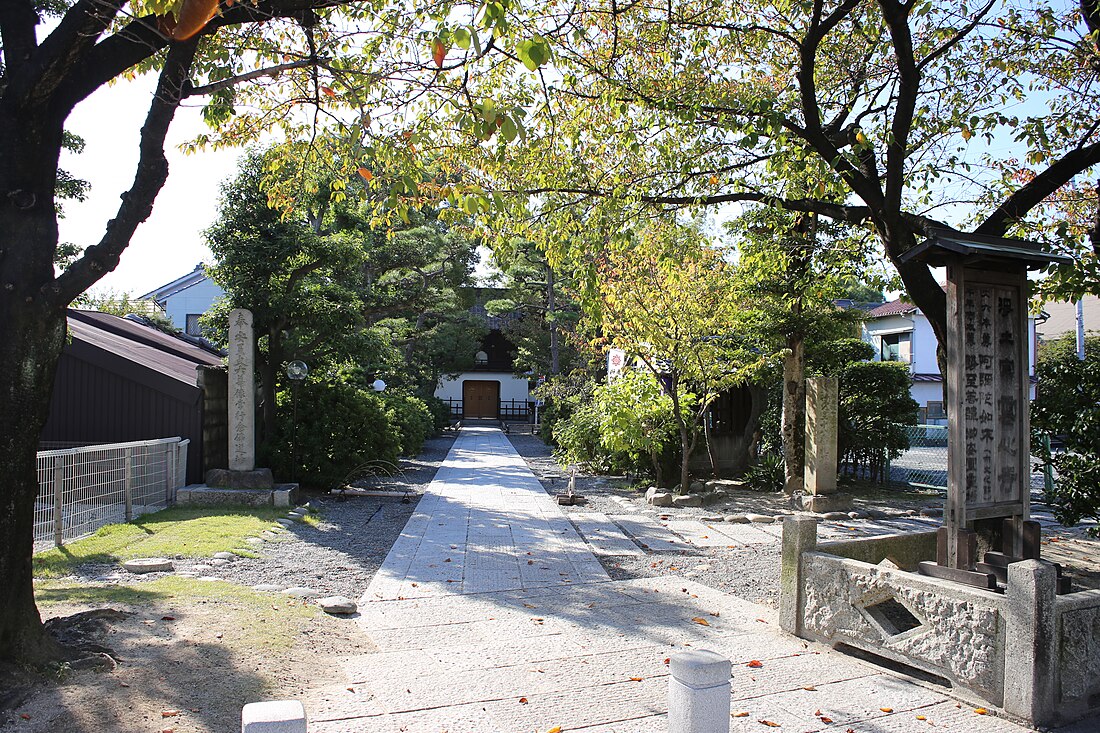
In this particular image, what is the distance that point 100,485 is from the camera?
371 inches

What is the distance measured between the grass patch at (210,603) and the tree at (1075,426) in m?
7.39

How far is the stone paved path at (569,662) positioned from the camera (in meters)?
4.02

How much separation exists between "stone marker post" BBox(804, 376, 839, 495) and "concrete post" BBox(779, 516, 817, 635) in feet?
23.0

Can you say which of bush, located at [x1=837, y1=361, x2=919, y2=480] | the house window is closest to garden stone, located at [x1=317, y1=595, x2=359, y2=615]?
bush, located at [x1=837, y1=361, x2=919, y2=480]

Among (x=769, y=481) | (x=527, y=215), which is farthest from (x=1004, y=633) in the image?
(x=769, y=481)

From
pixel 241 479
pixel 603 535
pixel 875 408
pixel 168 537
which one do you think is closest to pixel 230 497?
pixel 241 479

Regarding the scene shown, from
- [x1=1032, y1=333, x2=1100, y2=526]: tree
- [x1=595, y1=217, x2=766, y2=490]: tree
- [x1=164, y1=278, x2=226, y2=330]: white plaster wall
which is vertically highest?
[x1=164, y1=278, x2=226, y2=330]: white plaster wall

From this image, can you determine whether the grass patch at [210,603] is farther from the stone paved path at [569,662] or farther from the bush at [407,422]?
the bush at [407,422]

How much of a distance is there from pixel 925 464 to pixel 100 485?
18.1 m

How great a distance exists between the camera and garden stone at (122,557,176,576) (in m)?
7.08

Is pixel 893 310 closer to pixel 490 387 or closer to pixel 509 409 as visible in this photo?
pixel 509 409

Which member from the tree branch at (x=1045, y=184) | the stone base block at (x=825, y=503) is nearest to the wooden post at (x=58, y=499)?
the tree branch at (x=1045, y=184)

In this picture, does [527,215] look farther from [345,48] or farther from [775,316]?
[775,316]

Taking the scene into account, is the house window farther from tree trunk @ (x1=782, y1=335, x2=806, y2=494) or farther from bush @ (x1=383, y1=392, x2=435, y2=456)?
bush @ (x1=383, y1=392, x2=435, y2=456)
